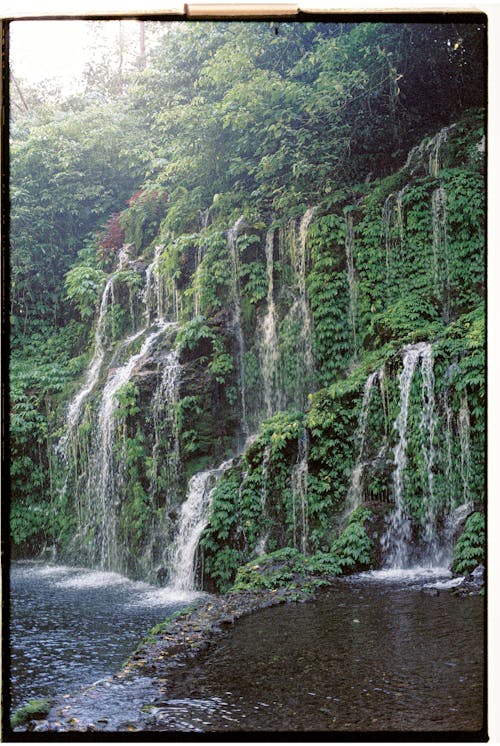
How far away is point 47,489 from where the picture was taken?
3123 millimetres

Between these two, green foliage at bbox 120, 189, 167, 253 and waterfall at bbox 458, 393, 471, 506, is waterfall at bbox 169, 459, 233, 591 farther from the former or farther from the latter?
green foliage at bbox 120, 189, 167, 253

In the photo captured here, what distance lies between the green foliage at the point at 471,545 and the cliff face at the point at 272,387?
0.20 metres

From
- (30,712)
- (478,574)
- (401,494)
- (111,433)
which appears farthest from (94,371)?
(478,574)

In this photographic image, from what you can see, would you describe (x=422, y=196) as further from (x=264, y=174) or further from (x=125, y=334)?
(x=125, y=334)

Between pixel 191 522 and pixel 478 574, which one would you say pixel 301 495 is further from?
pixel 478 574

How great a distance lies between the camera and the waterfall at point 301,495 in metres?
3.16

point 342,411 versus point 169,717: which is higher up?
point 342,411

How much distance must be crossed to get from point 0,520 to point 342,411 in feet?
5.80

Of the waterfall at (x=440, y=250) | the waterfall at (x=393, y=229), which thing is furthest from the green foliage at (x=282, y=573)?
the waterfall at (x=393, y=229)

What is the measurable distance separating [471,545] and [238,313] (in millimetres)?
1620

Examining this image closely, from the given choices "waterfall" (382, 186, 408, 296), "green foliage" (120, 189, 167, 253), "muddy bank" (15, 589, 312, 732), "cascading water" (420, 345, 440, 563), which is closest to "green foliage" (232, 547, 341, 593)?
"muddy bank" (15, 589, 312, 732)

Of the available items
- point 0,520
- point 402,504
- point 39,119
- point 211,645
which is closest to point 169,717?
point 211,645

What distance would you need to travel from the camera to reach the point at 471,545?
288cm

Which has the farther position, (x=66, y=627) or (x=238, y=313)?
(x=238, y=313)
